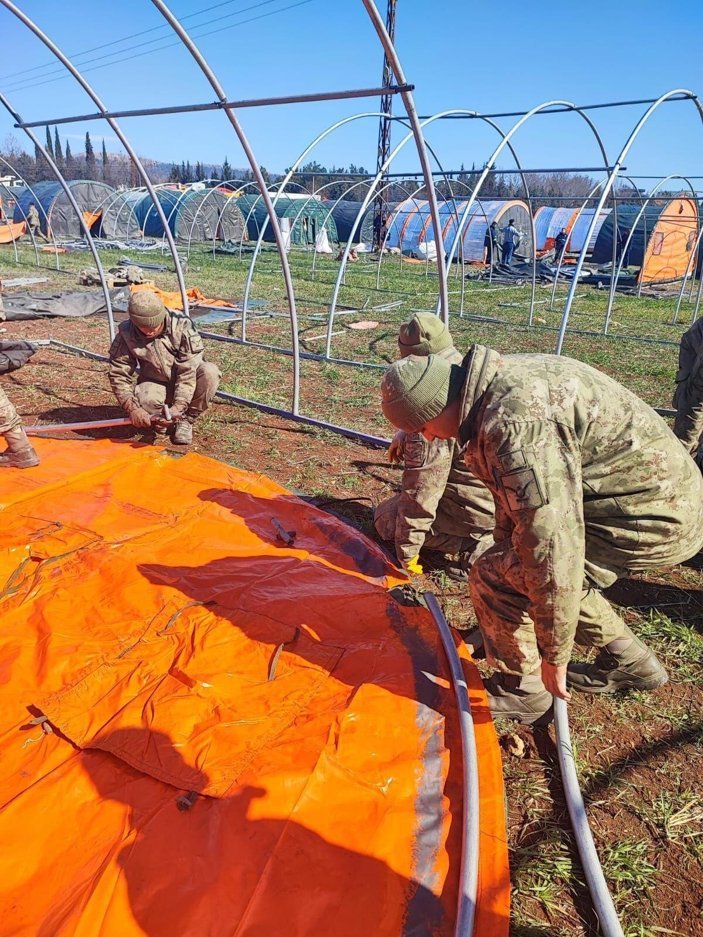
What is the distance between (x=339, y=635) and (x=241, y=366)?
596cm

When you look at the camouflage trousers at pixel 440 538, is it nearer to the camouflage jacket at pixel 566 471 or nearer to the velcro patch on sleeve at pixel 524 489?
the camouflage jacket at pixel 566 471

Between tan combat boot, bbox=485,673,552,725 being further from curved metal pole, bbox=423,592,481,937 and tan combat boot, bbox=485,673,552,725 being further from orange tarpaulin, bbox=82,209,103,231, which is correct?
orange tarpaulin, bbox=82,209,103,231

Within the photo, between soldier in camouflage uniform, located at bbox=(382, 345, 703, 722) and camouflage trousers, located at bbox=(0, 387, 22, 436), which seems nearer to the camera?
soldier in camouflage uniform, located at bbox=(382, 345, 703, 722)

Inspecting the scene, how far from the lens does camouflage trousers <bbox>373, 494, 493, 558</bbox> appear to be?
3572 millimetres

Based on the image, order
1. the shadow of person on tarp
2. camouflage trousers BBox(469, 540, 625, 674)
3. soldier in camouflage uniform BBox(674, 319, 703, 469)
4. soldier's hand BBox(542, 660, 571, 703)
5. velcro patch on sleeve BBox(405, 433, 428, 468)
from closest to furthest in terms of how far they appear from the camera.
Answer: the shadow of person on tarp, soldier's hand BBox(542, 660, 571, 703), camouflage trousers BBox(469, 540, 625, 674), velcro patch on sleeve BBox(405, 433, 428, 468), soldier in camouflage uniform BBox(674, 319, 703, 469)

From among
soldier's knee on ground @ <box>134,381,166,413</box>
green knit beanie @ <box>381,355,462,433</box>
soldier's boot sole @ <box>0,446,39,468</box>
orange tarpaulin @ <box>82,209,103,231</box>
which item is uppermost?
orange tarpaulin @ <box>82,209,103,231</box>

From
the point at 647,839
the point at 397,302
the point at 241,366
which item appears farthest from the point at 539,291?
the point at 647,839

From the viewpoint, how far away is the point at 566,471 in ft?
6.25

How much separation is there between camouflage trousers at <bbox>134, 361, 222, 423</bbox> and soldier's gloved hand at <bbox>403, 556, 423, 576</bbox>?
2.63m

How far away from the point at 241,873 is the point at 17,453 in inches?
130

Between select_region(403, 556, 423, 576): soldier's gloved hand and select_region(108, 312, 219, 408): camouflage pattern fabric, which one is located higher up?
select_region(108, 312, 219, 408): camouflage pattern fabric

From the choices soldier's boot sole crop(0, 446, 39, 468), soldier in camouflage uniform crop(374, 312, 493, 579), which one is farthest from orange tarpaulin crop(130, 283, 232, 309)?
soldier in camouflage uniform crop(374, 312, 493, 579)

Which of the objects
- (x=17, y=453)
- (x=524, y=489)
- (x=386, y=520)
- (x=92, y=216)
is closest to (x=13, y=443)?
(x=17, y=453)

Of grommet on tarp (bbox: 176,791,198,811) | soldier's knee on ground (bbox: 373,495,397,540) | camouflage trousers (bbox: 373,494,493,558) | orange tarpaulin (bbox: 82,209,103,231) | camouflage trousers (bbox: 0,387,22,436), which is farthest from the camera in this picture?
orange tarpaulin (bbox: 82,209,103,231)
